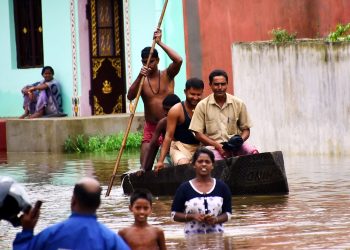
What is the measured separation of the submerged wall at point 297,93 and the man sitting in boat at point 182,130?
15.4 feet

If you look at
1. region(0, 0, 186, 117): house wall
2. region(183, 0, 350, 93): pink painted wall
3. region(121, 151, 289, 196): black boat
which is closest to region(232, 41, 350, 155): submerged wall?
region(183, 0, 350, 93): pink painted wall

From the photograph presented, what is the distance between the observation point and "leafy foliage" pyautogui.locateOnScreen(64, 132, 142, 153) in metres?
23.0

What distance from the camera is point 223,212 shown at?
1014 centimetres

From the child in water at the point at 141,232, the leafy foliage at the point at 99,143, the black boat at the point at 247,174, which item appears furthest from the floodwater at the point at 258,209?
the leafy foliage at the point at 99,143

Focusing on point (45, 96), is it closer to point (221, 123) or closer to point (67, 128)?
point (67, 128)

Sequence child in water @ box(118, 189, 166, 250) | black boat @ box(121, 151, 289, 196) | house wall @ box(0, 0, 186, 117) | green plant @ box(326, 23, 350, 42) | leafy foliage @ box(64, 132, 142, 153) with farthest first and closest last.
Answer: house wall @ box(0, 0, 186, 117), leafy foliage @ box(64, 132, 142, 153), green plant @ box(326, 23, 350, 42), black boat @ box(121, 151, 289, 196), child in water @ box(118, 189, 166, 250)

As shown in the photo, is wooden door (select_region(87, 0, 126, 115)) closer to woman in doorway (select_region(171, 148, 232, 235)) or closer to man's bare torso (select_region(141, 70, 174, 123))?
man's bare torso (select_region(141, 70, 174, 123))

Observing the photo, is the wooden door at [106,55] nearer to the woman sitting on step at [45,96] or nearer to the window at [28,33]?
the woman sitting on step at [45,96]

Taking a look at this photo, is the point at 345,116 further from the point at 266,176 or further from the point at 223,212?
the point at 223,212

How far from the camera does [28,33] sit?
2717cm

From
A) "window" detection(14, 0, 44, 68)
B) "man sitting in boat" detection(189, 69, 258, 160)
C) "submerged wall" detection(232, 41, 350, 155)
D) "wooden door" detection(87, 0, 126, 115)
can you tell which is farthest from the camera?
"window" detection(14, 0, 44, 68)

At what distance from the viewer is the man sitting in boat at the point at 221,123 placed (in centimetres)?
1377

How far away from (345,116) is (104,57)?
8.31 meters

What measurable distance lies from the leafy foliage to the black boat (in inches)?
341
